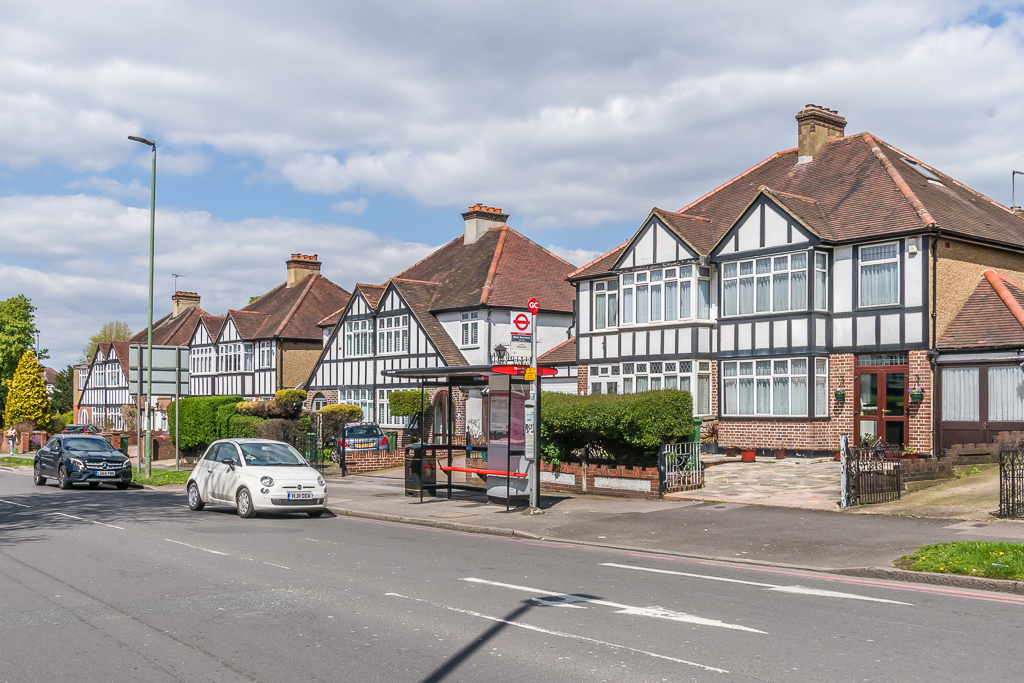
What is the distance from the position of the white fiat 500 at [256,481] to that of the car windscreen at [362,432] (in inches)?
590

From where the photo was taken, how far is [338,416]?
42.4 meters

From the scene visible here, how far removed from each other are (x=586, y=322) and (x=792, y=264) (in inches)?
366

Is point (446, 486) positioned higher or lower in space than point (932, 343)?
lower

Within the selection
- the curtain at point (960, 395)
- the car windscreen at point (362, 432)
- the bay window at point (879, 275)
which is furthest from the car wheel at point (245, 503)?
the curtain at point (960, 395)

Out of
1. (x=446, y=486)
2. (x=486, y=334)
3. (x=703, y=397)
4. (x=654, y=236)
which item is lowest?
(x=446, y=486)

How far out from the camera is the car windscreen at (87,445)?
90.2 feet

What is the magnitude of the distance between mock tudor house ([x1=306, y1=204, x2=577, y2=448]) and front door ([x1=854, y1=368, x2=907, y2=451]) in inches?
500

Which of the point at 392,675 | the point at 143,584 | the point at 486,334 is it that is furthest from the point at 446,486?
the point at 486,334

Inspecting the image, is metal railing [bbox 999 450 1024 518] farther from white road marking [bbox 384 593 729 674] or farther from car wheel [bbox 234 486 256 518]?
car wheel [bbox 234 486 256 518]

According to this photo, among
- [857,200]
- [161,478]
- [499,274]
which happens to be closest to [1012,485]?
[857,200]

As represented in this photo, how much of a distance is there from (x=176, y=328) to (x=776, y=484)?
62.3 meters

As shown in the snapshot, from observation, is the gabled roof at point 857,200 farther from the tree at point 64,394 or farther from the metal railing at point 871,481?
the tree at point 64,394

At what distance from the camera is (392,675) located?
22.0 ft

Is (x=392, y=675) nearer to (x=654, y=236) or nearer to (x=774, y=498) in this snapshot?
(x=774, y=498)
